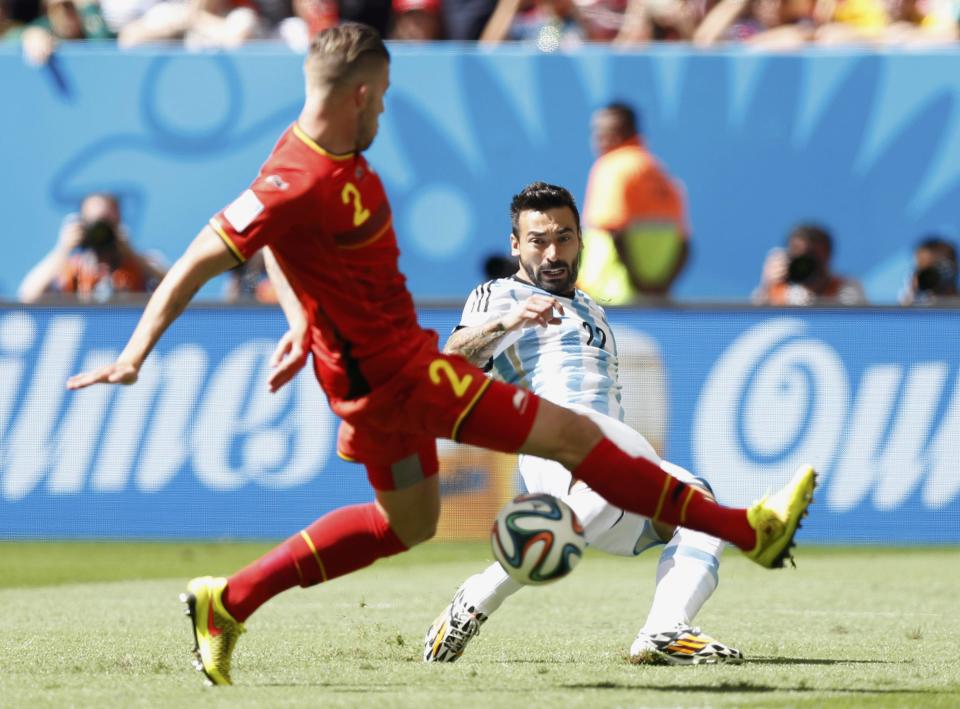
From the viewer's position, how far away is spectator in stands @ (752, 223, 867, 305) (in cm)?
1337

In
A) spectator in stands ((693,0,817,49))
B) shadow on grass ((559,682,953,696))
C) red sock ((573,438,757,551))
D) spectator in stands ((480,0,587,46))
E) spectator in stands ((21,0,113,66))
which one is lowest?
spectator in stands ((21,0,113,66))

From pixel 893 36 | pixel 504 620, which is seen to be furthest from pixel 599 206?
pixel 504 620

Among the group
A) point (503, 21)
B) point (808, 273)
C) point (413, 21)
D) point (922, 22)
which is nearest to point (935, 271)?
point (808, 273)

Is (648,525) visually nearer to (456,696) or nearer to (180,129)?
(456,696)

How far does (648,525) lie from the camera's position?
653 cm

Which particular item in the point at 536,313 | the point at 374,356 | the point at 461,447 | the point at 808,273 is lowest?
the point at 461,447

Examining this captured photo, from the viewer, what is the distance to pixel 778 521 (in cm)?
539

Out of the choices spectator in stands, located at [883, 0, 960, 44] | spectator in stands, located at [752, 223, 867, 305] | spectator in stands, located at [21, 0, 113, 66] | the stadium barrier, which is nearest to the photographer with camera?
the stadium barrier

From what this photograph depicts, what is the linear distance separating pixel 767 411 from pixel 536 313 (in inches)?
265

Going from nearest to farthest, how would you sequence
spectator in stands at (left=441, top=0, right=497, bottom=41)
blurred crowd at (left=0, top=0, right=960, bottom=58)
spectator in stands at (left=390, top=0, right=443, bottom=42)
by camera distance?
spectator in stands at (left=390, top=0, right=443, bottom=42)
blurred crowd at (left=0, top=0, right=960, bottom=58)
spectator in stands at (left=441, top=0, right=497, bottom=41)

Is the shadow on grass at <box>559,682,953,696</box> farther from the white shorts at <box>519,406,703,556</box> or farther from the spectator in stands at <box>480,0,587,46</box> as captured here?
the spectator in stands at <box>480,0,587,46</box>

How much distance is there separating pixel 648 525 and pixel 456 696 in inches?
59.0

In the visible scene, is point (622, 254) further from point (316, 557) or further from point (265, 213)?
point (265, 213)

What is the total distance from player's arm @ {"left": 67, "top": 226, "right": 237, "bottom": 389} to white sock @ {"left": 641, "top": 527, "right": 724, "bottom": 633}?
2204mm
